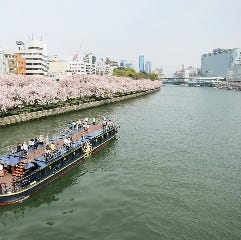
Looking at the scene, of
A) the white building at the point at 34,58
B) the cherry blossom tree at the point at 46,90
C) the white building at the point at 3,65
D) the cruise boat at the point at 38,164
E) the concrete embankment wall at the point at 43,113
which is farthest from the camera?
the white building at the point at 34,58

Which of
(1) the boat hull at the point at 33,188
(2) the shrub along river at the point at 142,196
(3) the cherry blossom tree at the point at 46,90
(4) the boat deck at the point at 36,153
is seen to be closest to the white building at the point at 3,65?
(3) the cherry blossom tree at the point at 46,90

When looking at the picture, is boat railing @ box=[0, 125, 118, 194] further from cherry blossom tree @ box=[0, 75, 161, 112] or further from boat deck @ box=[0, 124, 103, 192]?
cherry blossom tree @ box=[0, 75, 161, 112]

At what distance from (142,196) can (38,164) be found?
9319 mm

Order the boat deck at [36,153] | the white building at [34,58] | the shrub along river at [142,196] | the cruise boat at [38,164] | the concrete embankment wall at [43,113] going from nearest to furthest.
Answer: the shrub along river at [142,196]
the cruise boat at [38,164]
the boat deck at [36,153]
the concrete embankment wall at [43,113]
the white building at [34,58]

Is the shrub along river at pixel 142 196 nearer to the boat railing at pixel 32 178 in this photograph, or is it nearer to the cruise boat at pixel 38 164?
the cruise boat at pixel 38 164

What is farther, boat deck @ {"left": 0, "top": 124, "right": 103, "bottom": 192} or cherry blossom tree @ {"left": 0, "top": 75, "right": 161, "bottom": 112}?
cherry blossom tree @ {"left": 0, "top": 75, "right": 161, "bottom": 112}

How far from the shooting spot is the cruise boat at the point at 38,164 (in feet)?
86.3

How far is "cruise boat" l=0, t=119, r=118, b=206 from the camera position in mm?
26297

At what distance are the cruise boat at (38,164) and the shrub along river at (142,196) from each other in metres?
0.76

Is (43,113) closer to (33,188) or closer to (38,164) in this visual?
(38,164)

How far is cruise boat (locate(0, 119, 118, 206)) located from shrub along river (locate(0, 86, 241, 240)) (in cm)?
76

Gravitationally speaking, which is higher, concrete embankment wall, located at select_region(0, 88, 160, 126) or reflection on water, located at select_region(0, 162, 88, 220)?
concrete embankment wall, located at select_region(0, 88, 160, 126)

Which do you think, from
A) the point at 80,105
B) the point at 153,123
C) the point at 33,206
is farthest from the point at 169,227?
the point at 80,105

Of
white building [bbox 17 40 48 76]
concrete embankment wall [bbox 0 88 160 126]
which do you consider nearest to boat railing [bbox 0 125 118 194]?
concrete embankment wall [bbox 0 88 160 126]
